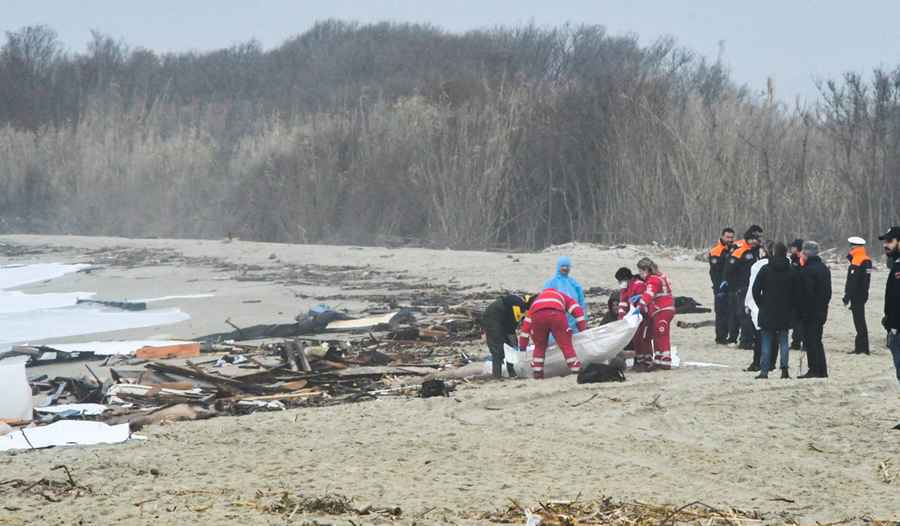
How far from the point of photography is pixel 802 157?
33.5 meters

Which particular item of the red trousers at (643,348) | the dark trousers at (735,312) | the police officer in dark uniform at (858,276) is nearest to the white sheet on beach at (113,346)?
the red trousers at (643,348)

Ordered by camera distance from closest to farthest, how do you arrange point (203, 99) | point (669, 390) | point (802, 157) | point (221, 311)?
1. point (669, 390)
2. point (221, 311)
3. point (802, 157)
4. point (203, 99)

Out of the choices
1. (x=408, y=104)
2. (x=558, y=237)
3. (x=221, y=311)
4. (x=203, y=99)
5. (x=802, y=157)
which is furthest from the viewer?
(x=203, y=99)

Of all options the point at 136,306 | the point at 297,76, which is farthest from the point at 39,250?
the point at 297,76

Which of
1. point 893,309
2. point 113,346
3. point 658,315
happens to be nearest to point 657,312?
point 658,315

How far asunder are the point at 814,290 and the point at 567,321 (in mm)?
2434

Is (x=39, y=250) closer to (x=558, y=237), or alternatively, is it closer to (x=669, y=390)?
(x=558, y=237)

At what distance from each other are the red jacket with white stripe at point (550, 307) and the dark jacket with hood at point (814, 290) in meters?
2.28

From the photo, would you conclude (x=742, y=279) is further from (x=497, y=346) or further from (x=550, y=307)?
(x=497, y=346)

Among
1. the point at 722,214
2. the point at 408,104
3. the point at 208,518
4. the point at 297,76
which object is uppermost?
the point at 297,76

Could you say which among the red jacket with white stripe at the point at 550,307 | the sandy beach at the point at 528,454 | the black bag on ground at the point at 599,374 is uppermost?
the red jacket with white stripe at the point at 550,307

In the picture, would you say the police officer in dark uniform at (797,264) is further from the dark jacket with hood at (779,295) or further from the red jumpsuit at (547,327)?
the red jumpsuit at (547,327)

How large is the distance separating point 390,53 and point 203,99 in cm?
1319

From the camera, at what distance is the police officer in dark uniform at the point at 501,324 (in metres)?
14.3
